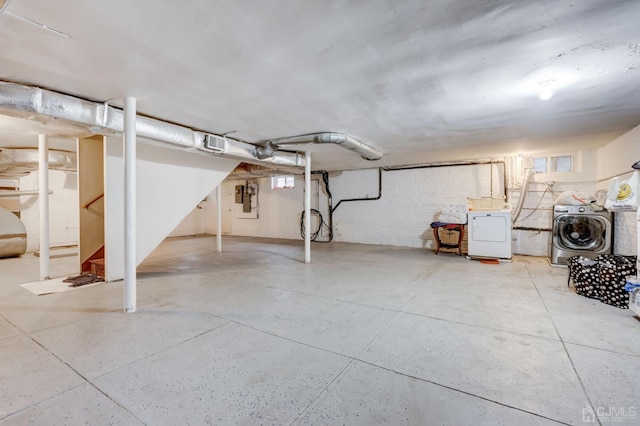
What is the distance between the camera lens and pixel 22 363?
5.82 ft

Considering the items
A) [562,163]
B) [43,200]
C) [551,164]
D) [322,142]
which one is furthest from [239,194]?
[562,163]

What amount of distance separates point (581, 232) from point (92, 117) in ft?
22.7

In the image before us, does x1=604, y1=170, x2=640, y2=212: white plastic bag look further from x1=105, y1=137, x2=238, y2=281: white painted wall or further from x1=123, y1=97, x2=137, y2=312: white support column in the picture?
x1=105, y1=137, x2=238, y2=281: white painted wall

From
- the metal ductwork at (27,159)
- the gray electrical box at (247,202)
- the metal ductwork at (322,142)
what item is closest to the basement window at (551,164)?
the metal ductwork at (322,142)

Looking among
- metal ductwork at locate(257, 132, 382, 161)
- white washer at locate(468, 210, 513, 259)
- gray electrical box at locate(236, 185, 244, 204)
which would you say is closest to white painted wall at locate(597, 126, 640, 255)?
white washer at locate(468, 210, 513, 259)

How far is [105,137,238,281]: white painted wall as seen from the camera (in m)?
3.71

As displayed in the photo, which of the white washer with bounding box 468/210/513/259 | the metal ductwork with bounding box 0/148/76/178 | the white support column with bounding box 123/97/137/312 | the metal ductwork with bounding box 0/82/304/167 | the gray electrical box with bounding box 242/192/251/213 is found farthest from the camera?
the gray electrical box with bounding box 242/192/251/213

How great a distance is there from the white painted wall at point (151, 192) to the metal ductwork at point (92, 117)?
0.42 metres

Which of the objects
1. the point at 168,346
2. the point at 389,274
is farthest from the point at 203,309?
the point at 389,274

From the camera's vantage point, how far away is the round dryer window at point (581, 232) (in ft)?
14.2

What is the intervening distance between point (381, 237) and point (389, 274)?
341 centimetres

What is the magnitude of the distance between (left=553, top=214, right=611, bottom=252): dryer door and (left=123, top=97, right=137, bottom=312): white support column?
239 inches

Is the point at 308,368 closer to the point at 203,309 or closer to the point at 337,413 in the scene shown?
the point at 337,413

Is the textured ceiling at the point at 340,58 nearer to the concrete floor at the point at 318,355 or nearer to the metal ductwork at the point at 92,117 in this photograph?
the metal ductwork at the point at 92,117
